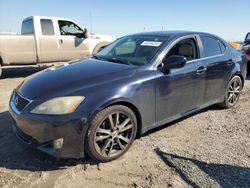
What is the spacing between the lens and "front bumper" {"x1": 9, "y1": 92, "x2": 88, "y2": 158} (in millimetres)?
3188

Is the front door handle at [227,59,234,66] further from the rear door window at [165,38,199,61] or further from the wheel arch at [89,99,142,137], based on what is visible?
the wheel arch at [89,99,142,137]

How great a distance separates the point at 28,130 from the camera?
131 inches

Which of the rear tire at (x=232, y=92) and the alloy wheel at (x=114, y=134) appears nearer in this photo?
the alloy wheel at (x=114, y=134)

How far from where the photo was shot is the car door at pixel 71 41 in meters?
9.88

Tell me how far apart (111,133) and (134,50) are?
157 cm

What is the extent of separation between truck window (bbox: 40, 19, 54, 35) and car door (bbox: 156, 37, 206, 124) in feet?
20.1

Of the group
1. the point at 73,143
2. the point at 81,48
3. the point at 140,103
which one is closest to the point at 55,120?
the point at 73,143

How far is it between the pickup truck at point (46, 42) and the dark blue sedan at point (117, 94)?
4875 millimetres

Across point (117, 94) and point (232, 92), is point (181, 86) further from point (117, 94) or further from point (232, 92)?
point (232, 92)

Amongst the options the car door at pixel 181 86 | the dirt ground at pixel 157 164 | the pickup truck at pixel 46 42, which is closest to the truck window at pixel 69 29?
the pickup truck at pixel 46 42

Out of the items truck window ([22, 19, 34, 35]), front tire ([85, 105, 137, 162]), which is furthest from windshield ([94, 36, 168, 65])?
truck window ([22, 19, 34, 35])

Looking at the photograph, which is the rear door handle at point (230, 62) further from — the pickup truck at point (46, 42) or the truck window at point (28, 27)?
the truck window at point (28, 27)

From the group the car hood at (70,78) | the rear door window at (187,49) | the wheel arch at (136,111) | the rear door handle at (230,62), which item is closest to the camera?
the car hood at (70,78)

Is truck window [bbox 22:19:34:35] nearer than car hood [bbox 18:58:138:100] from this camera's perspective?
No
